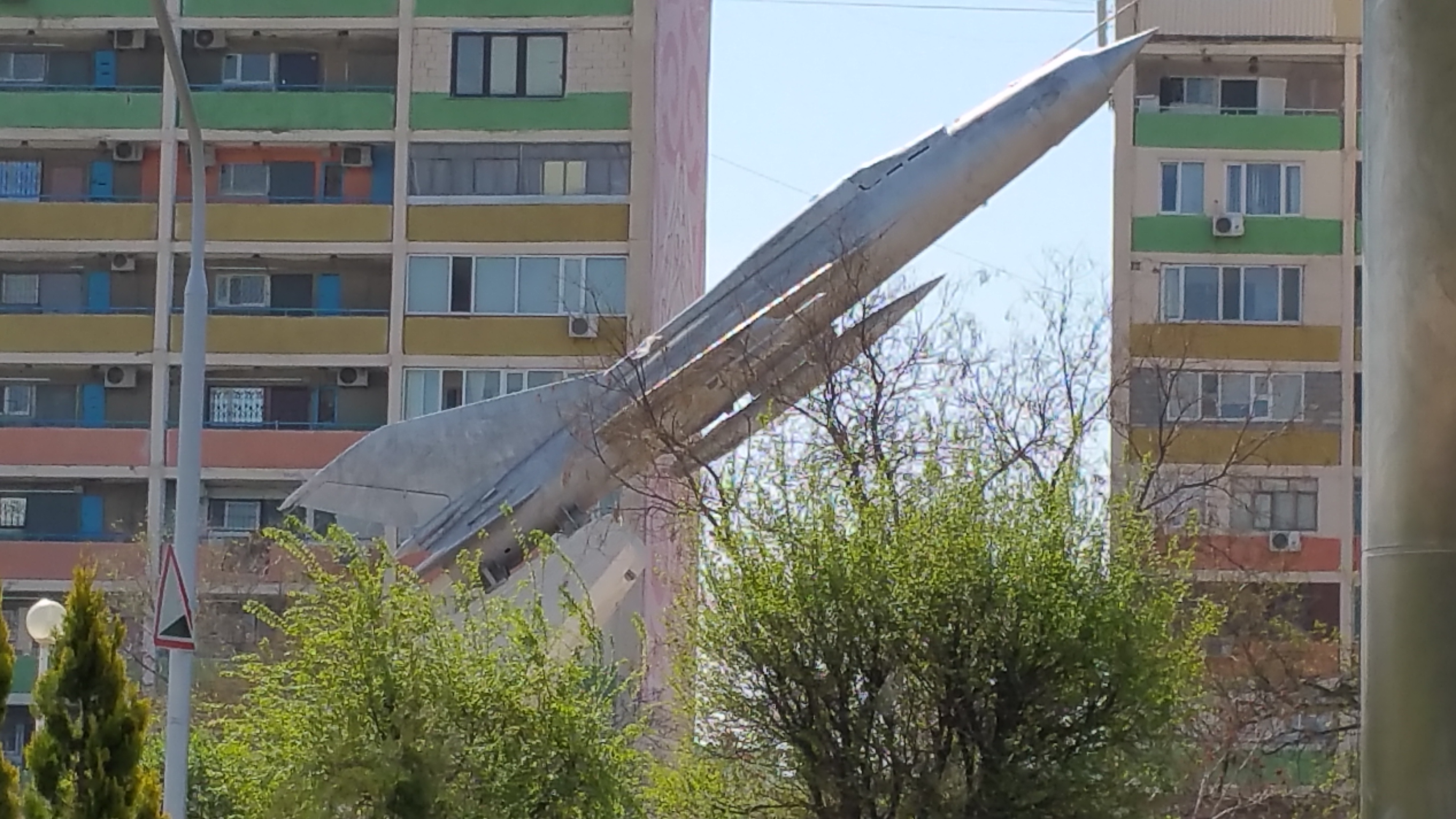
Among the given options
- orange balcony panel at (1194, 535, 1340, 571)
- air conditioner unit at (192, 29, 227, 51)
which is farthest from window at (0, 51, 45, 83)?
orange balcony panel at (1194, 535, 1340, 571)

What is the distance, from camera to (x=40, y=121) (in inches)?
1275

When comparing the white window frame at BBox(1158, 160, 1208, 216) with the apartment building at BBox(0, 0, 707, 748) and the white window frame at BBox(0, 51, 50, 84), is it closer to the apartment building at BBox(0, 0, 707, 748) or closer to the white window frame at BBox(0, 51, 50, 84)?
the apartment building at BBox(0, 0, 707, 748)

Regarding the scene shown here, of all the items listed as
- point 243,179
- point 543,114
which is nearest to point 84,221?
point 243,179

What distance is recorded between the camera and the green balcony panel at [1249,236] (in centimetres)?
3048

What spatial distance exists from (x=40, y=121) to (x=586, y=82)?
827 centimetres

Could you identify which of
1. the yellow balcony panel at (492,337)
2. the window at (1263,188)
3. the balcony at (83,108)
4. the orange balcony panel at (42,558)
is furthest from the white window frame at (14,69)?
the window at (1263,188)

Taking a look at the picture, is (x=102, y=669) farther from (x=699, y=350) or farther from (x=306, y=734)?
(x=699, y=350)

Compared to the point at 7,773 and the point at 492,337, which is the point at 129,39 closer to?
the point at 492,337

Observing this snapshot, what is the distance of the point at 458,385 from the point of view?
102ft

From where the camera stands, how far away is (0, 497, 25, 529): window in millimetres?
32094

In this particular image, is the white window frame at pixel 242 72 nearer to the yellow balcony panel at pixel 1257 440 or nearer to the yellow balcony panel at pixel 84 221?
the yellow balcony panel at pixel 84 221

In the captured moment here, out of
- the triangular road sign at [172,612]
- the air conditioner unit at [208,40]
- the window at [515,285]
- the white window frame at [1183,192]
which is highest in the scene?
the air conditioner unit at [208,40]

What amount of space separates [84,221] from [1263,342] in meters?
17.1

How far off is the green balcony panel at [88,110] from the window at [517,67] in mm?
4612
